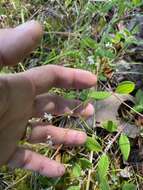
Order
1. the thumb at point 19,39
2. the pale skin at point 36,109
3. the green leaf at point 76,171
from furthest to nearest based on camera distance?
the green leaf at point 76,171 → the pale skin at point 36,109 → the thumb at point 19,39

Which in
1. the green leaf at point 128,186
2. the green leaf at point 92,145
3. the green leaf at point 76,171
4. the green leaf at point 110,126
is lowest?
the green leaf at point 128,186

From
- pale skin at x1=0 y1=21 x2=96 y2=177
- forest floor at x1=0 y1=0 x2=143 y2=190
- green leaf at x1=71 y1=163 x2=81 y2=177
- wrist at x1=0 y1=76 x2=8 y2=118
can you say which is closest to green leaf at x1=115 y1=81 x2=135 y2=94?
forest floor at x1=0 y1=0 x2=143 y2=190

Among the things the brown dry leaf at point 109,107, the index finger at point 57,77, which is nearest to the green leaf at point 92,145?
the brown dry leaf at point 109,107

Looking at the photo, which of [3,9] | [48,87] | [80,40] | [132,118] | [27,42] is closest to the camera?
[27,42]

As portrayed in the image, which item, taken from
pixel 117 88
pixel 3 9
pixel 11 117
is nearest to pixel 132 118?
pixel 117 88

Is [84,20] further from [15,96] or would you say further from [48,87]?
[15,96]

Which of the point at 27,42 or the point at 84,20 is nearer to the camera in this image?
the point at 27,42

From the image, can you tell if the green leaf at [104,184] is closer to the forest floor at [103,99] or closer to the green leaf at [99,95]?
the forest floor at [103,99]
